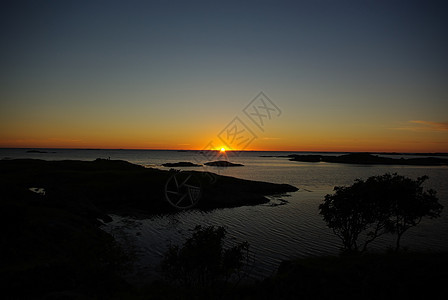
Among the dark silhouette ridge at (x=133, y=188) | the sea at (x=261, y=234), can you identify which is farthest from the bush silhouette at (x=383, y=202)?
the dark silhouette ridge at (x=133, y=188)

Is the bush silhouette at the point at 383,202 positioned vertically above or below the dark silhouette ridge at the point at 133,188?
above

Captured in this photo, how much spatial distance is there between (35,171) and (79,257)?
234ft

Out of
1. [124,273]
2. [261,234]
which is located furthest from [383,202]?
[124,273]

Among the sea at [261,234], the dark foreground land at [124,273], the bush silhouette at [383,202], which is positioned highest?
the bush silhouette at [383,202]

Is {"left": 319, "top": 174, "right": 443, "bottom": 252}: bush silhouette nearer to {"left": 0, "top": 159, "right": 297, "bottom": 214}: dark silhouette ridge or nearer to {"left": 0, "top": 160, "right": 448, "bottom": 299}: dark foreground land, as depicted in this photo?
{"left": 0, "top": 160, "right": 448, "bottom": 299}: dark foreground land

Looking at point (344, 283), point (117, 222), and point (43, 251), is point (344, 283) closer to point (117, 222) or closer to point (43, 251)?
point (43, 251)

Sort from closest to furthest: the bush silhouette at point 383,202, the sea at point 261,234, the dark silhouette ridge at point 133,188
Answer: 1. the bush silhouette at point 383,202
2. the sea at point 261,234
3. the dark silhouette ridge at point 133,188

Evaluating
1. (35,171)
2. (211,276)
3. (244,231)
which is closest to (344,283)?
(211,276)

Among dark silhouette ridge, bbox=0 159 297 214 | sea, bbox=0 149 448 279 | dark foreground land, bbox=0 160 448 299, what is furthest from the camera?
dark silhouette ridge, bbox=0 159 297 214

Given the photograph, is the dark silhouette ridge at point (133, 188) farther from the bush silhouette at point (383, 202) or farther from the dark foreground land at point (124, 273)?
the bush silhouette at point (383, 202)

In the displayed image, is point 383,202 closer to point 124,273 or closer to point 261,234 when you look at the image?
point 261,234

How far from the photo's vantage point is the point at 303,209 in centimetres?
5562

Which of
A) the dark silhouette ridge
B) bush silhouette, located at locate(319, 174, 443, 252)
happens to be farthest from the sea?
the dark silhouette ridge

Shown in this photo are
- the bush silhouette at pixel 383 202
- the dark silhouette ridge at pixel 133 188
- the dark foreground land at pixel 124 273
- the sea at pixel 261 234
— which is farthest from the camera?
the dark silhouette ridge at pixel 133 188
